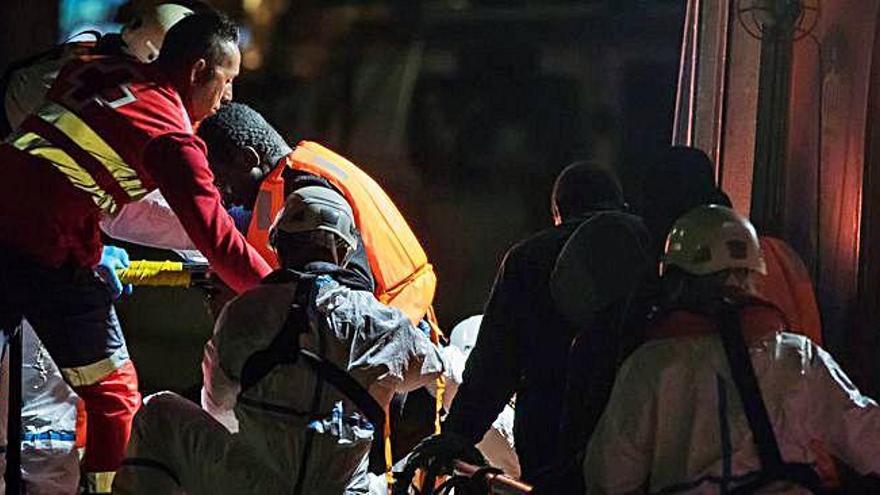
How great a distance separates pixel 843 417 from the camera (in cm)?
327

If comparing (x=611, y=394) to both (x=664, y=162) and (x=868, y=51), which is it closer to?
(x=664, y=162)

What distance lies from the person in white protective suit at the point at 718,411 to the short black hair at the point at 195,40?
150cm

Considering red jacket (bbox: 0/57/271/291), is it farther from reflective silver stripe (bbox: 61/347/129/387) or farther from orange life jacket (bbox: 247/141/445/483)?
orange life jacket (bbox: 247/141/445/483)

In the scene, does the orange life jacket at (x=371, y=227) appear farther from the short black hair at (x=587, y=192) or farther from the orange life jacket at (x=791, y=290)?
the orange life jacket at (x=791, y=290)

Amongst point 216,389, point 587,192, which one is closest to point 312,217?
point 216,389

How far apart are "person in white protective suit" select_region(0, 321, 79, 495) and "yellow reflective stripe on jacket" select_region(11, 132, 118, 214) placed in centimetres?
81

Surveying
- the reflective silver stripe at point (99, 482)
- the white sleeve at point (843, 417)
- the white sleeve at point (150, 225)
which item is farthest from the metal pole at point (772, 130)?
the reflective silver stripe at point (99, 482)

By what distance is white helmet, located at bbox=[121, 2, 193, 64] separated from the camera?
4449 millimetres

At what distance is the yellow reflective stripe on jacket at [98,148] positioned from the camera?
4.09m

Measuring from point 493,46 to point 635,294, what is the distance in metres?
4.20

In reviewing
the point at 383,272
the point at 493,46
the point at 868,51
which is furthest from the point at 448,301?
the point at 868,51

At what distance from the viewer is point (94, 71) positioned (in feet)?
13.7

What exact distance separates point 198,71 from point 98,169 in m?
0.38

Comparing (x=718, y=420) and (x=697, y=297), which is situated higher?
(x=697, y=297)
